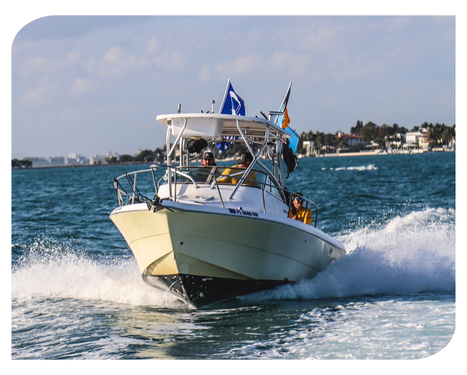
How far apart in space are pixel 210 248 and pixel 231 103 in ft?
10.6

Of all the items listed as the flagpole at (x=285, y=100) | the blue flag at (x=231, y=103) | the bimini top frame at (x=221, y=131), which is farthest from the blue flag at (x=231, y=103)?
the flagpole at (x=285, y=100)

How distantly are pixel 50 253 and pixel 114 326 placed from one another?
6.26 metres

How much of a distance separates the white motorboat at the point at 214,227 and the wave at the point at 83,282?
25.5 inches

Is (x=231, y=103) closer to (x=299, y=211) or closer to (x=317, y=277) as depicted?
(x=299, y=211)

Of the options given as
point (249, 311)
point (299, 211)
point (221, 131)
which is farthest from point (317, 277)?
point (221, 131)

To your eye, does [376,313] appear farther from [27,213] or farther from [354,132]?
[354,132]

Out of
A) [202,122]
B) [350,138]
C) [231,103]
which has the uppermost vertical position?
[350,138]

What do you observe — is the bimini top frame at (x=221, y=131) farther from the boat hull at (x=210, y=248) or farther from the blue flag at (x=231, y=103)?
the boat hull at (x=210, y=248)

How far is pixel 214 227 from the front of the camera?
8383 mm

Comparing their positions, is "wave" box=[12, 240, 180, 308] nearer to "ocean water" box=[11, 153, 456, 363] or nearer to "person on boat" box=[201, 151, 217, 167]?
"ocean water" box=[11, 153, 456, 363]

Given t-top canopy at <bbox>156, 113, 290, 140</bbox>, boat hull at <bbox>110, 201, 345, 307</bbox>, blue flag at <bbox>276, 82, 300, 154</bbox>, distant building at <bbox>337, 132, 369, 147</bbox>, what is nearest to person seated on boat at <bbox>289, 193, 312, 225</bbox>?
boat hull at <bbox>110, 201, 345, 307</bbox>

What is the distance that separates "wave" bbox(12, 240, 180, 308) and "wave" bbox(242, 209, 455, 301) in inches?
77.6

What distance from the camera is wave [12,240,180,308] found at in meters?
9.81
